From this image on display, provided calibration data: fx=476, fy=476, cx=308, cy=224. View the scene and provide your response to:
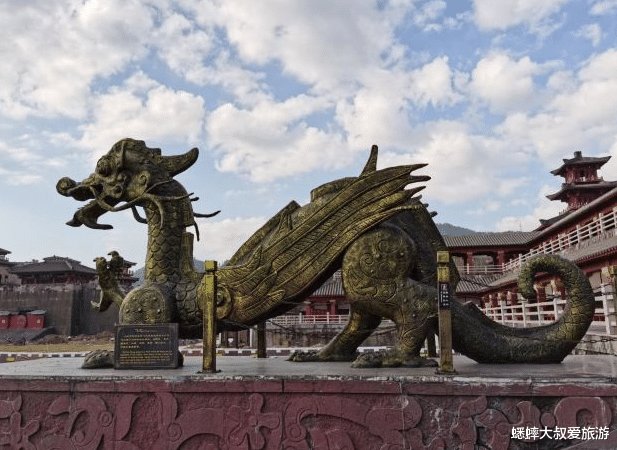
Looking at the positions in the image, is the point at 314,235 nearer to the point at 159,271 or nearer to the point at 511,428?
the point at 159,271

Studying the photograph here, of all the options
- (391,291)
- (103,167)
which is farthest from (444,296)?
(103,167)

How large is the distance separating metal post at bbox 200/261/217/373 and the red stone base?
23cm

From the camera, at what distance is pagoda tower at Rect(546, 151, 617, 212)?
111 ft

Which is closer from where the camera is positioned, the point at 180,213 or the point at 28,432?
the point at 28,432

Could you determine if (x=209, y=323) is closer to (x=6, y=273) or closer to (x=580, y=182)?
(x=580, y=182)

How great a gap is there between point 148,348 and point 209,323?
850mm

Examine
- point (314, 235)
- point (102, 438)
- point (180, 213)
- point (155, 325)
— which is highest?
point (180, 213)

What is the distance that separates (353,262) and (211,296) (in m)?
1.45

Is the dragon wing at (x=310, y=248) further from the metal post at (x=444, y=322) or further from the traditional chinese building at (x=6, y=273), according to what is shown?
the traditional chinese building at (x=6, y=273)

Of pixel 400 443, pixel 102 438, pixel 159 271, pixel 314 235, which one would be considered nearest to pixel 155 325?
pixel 159 271

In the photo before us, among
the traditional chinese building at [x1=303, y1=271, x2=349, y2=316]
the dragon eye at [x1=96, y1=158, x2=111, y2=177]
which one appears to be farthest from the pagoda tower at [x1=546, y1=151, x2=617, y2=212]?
the dragon eye at [x1=96, y1=158, x2=111, y2=177]

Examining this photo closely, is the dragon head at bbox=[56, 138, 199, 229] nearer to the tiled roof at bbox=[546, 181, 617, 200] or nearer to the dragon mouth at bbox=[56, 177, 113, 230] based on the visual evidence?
the dragon mouth at bbox=[56, 177, 113, 230]

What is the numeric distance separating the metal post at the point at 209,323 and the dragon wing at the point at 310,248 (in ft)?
2.23

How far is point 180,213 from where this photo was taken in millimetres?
5648
